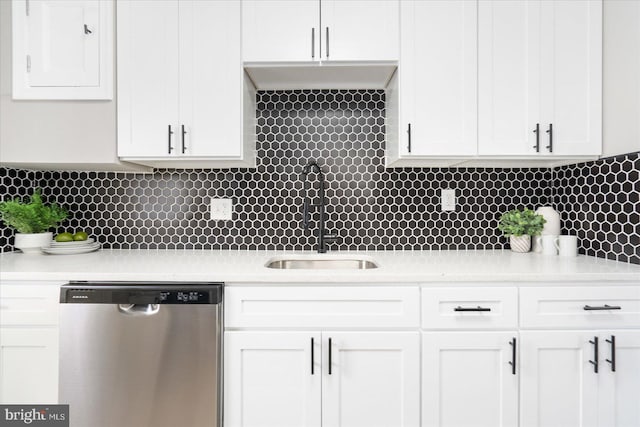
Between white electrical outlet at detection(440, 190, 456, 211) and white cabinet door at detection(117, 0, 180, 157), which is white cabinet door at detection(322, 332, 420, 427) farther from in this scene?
white cabinet door at detection(117, 0, 180, 157)

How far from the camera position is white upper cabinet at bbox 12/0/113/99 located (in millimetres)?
1764

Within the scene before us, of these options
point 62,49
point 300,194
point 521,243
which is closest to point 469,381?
point 521,243

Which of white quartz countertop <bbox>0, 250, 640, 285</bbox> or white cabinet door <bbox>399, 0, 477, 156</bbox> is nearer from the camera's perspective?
white quartz countertop <bbox>0, 250, 640, 285</bbox>

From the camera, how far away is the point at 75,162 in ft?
5.83

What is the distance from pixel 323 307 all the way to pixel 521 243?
1282 millimetres

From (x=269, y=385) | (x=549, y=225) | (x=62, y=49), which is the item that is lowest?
(x=269, y=385)

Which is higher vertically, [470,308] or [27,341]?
[470,308]

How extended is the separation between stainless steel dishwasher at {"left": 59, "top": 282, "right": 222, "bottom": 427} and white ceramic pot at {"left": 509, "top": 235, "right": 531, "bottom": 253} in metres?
1.66

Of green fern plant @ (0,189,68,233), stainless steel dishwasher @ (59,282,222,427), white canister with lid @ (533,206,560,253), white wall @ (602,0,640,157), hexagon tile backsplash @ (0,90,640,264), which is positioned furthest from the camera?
hexagon tile backsplash @ (0,90,640,264)

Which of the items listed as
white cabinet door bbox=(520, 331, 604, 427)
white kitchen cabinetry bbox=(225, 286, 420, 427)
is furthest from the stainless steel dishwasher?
white cabinet door bbox=(520, 331, 604, 427)

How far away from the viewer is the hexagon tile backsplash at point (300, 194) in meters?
2.18

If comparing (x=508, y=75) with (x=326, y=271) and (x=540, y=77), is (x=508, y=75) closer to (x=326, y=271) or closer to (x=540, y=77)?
(x=540, y=77)

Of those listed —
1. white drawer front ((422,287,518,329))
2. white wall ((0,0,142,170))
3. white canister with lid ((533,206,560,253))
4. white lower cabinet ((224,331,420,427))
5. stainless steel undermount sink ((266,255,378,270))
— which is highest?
white wall ((0,0,142,170))

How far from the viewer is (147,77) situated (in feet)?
5.90
